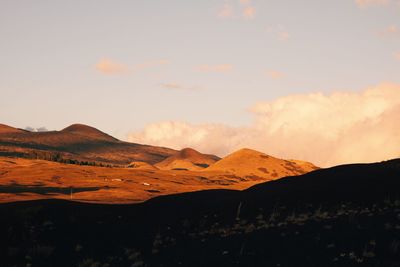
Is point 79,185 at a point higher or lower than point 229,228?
lower

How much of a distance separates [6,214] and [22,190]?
79.0 meters

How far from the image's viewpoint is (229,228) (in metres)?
29.1

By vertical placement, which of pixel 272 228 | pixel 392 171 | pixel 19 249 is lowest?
pixel 19 249

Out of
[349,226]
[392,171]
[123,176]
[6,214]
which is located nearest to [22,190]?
[123,176]

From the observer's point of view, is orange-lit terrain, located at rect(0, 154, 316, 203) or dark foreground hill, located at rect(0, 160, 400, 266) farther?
orange-lit terrain, located at rect(0, 154, 316, 203)

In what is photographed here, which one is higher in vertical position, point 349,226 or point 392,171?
point 392,171

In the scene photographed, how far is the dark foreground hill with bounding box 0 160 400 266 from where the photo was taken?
869 inches

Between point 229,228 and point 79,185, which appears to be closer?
point 229,228

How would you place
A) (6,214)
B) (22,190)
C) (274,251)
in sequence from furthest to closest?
(22,190)
(6,214)
(274,251)

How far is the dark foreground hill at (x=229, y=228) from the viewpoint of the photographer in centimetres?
2208

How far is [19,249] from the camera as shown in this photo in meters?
27.1

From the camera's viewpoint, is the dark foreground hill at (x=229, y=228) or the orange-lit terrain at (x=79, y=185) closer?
the dark foreground hill at (x=229, y=228)

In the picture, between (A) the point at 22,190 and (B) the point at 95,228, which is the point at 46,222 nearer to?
(B) the point at 95,228

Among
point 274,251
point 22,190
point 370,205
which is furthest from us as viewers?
point 22,190
